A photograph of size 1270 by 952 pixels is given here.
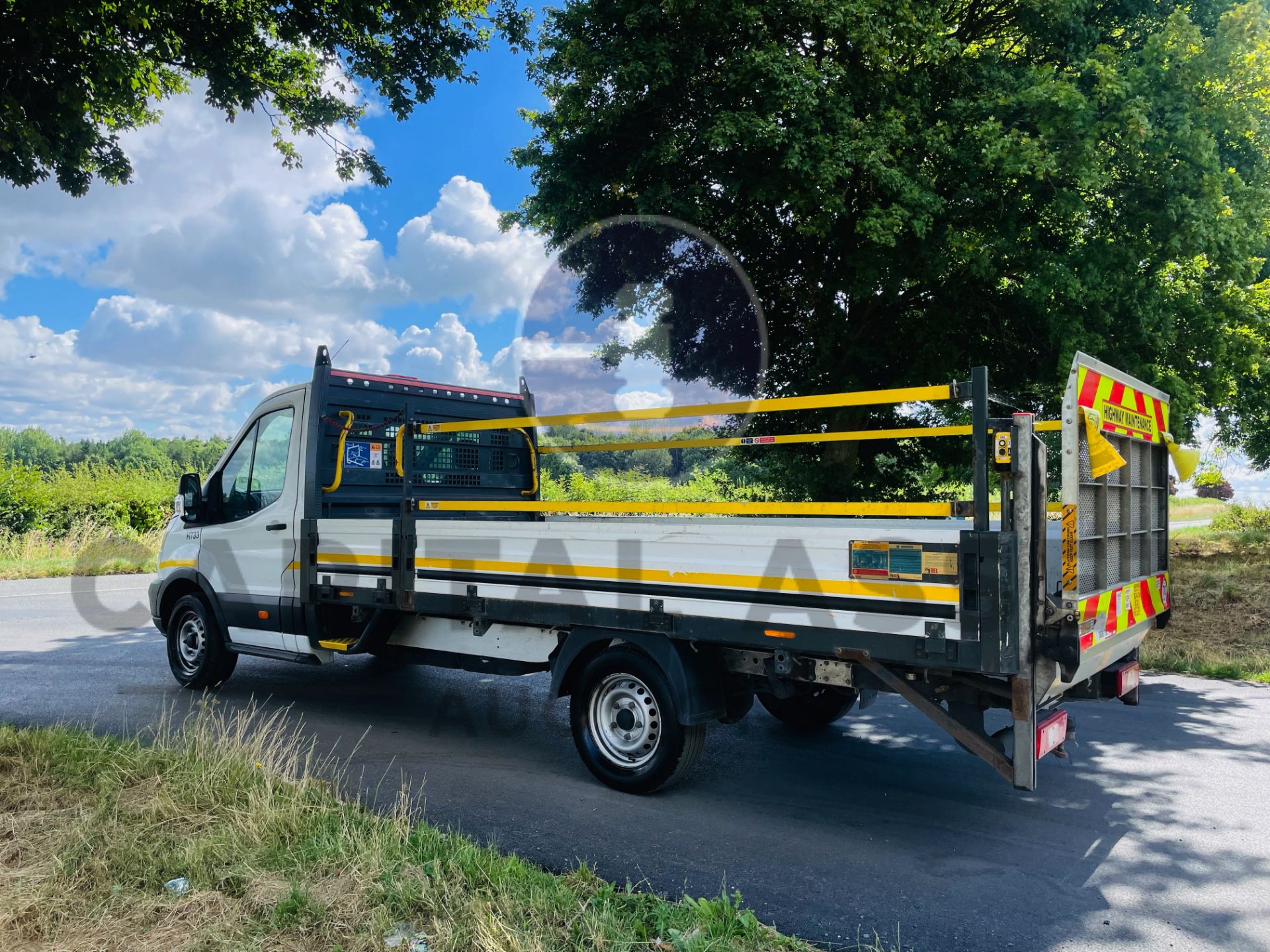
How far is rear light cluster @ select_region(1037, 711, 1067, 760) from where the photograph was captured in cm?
407

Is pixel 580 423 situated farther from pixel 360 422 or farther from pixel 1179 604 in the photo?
pixel 1179 604

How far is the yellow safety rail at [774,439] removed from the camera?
458cm

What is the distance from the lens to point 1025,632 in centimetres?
392

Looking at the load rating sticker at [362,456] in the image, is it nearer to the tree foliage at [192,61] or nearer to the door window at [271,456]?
the door window at [271,456]

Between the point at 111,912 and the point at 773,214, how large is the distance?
1189cm

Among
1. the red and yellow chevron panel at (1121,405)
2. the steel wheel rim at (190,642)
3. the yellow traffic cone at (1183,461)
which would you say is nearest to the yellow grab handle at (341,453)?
the steel wheel rim at (190,642)

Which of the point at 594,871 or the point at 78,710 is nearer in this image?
the point at 594,871

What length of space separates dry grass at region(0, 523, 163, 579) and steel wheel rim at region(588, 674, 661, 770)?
14.9m

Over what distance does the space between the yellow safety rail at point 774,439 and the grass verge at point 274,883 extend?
6.73ft

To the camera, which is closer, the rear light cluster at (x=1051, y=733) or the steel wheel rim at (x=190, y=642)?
the rear light cluster at (x=1051, y=733)

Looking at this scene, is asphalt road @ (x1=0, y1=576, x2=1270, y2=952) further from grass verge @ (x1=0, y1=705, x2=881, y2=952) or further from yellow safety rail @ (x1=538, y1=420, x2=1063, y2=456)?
yellow safety rail @ (x1=538, y1=420, x2=1063, y2=456)

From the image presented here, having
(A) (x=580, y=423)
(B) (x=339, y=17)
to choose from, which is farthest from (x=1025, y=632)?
(B) (x=339, y=17)

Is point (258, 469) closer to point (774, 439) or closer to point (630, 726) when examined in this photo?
point (630, 726)

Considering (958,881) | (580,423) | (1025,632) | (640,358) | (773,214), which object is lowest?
(958,881)
